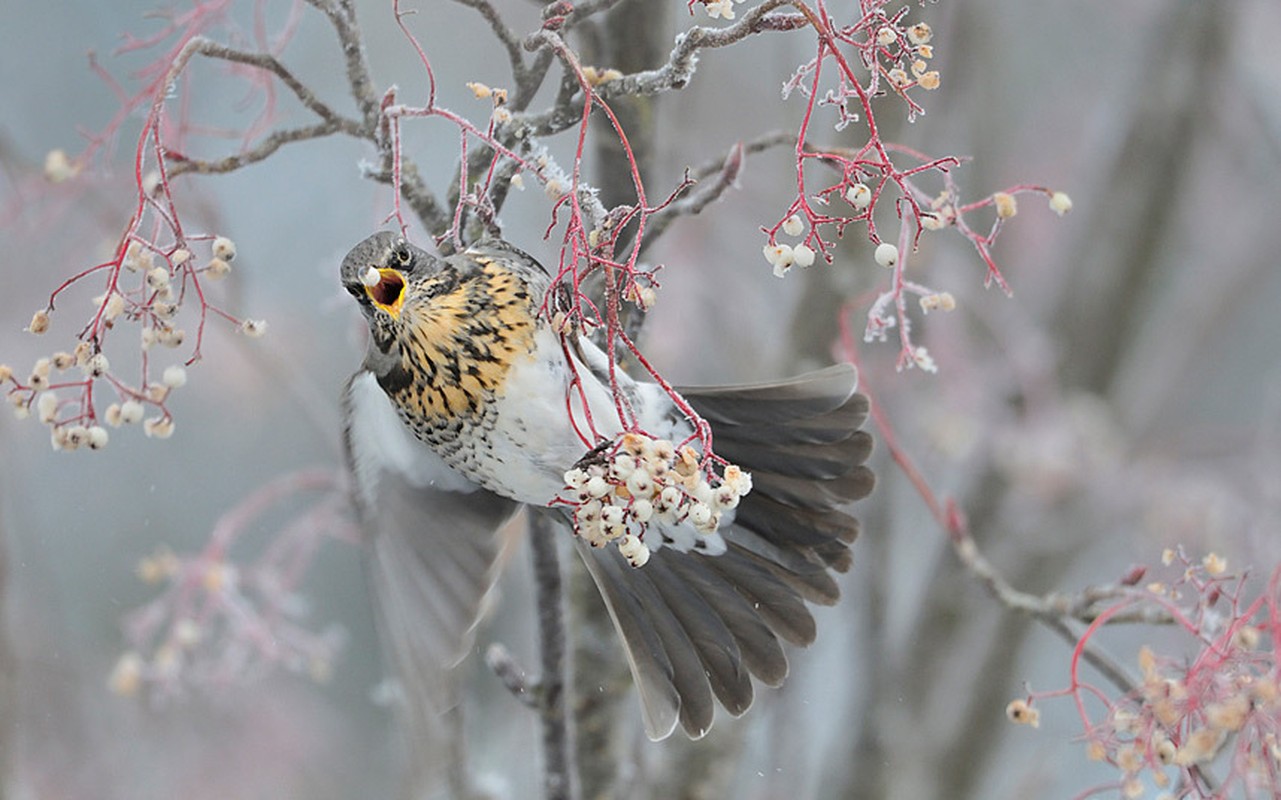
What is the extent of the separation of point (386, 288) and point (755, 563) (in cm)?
59

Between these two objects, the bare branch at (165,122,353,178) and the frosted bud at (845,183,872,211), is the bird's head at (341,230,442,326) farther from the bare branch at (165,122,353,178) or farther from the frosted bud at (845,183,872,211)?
the frosted bud at (845,183,872,211)

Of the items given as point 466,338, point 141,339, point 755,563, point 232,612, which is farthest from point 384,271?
point 232,612

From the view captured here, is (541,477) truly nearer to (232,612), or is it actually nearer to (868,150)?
(868,150)

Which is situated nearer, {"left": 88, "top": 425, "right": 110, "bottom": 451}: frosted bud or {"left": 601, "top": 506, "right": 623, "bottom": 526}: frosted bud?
{"left": 601, "top": 506, "right": 623, "bottom": 526}: frosted bud

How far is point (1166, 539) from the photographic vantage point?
3.21 m

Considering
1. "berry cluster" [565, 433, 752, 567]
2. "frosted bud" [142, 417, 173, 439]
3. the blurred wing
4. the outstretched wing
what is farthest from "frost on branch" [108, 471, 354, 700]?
"berry cluster" [565, 433, 752, 567]

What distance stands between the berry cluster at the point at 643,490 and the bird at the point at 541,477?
0.24m

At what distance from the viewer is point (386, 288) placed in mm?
1595

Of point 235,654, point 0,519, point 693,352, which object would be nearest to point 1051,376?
point 693,352

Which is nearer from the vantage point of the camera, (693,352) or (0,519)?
(0,519)

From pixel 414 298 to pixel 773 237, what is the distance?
572 millimetres

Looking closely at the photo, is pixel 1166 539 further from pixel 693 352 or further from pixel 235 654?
pixel 235 654

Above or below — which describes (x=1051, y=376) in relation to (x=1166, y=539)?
above

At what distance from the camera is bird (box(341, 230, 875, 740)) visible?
162 centimetres
